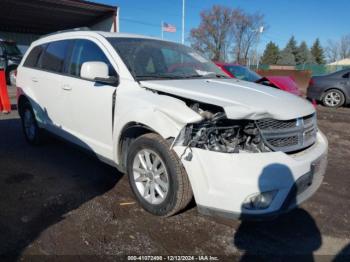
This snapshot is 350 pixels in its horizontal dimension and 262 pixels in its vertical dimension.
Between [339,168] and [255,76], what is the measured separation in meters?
5.79

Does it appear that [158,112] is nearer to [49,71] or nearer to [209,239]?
[209,239]

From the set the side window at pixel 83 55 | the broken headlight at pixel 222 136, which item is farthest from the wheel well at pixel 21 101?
the broken headlight at pixel 222 136

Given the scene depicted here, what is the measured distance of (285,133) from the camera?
2723 mm

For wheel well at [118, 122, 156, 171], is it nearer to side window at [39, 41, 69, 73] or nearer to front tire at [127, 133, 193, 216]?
front tire at [127, 133, 193, 216]

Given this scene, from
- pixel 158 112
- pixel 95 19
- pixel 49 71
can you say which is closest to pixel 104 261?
pixel 158 112

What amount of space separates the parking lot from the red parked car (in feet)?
17.2

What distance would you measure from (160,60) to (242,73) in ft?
22.7

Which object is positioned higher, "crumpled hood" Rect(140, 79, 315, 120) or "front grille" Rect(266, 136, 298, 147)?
"crumpled hood" Rect(140, 79, 315, 120)

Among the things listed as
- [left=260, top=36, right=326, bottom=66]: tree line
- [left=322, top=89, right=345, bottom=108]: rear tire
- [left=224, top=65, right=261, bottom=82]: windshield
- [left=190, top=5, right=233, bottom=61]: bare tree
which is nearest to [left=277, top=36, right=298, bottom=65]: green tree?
[left=260, top=36, right=326, bottom=66]: tree line

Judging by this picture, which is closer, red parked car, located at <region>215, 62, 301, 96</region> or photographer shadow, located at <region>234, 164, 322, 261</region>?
photographer shadow, located at <region>234, 164, 322, 261</region>

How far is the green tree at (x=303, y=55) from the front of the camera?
68.8 metres

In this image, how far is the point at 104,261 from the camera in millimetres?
2520

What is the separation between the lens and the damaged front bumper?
2465mm

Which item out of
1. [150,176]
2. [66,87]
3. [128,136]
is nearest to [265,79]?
[66,87]
